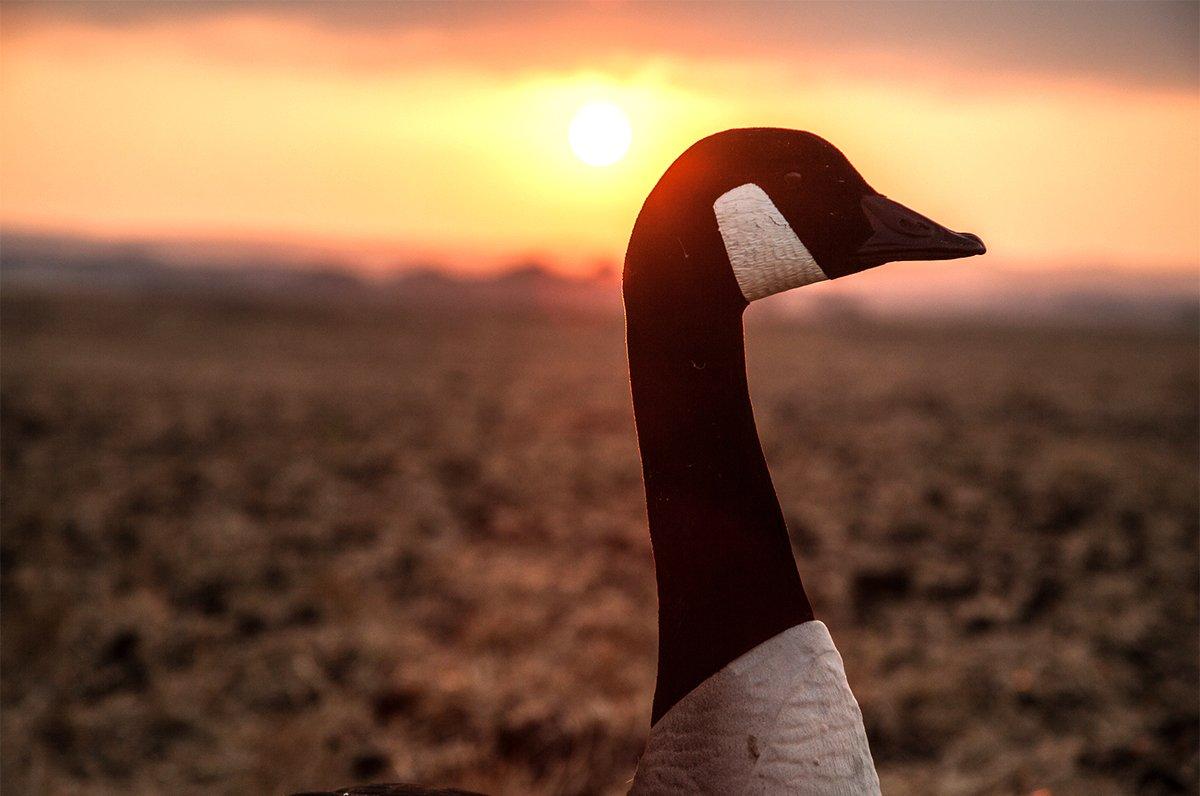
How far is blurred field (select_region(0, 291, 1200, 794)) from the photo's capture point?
553 cm

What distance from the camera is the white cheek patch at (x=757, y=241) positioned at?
6.91ft

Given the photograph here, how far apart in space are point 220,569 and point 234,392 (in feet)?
27.6

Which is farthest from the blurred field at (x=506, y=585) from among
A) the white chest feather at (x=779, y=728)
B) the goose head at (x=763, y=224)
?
the goose head at (x=763, y=224)

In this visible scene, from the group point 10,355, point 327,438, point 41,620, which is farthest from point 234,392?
point 41,620

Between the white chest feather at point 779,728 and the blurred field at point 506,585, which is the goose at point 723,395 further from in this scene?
the blurred field at point 506,585

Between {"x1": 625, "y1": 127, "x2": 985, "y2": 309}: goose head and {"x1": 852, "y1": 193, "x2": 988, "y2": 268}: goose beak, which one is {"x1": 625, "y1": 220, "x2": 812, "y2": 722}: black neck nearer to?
{"x1": 625, "y1": 127, "x2": 985, "y2": 309}: goose head

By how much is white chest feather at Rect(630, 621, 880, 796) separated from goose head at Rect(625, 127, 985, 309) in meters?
0.72

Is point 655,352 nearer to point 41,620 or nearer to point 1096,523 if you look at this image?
point 41,620

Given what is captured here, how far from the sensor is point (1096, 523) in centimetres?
923

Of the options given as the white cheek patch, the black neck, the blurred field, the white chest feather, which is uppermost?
the white cheek patch

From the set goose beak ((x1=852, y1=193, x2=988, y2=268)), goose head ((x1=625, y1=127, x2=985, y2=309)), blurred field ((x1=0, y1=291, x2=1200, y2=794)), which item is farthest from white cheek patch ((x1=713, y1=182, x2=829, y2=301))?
blurred field ((x1=0, y1=291, x2=1200, y2=794))

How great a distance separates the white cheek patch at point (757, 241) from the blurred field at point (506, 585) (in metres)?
3.62

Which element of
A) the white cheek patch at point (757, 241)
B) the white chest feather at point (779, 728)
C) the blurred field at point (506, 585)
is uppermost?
the white cheek patch at point (757, 241)

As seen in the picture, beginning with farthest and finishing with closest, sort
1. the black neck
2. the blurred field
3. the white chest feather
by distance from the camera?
the blurred field → the black neck → the white chest feather
